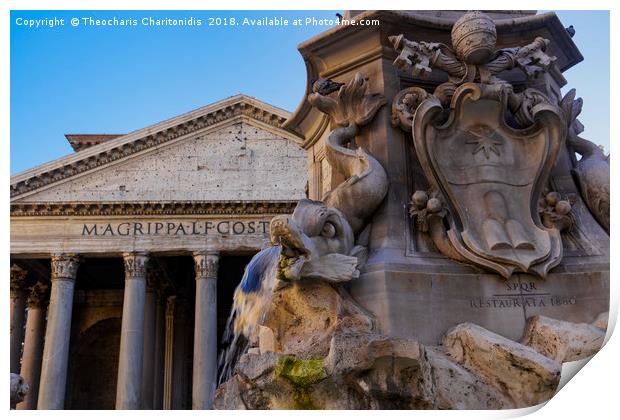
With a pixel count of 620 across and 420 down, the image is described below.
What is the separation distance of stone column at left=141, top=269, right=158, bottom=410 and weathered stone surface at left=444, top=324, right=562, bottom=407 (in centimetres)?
2027

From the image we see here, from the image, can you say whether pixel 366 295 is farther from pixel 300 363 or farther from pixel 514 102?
pixel 514 102

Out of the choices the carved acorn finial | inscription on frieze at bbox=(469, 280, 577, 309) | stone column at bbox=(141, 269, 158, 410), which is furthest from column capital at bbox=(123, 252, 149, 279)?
inscription on frieze at bbox=(469, 280, 577, 309)

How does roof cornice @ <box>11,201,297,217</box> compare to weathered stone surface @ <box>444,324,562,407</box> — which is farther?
roof cornice @ <box>11,201,297,217</box>

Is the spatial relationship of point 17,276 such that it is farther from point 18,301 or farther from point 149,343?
point 149,343

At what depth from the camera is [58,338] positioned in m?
19.8

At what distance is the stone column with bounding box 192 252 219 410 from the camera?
63.6 ft

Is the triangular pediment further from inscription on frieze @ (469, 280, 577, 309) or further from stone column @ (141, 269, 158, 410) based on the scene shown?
inscription on frieze @ (469, 280, 577, 309)

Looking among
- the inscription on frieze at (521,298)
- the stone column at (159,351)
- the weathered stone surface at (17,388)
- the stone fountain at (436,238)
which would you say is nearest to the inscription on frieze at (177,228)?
the stone column at (159,351)

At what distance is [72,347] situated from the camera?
27.6m

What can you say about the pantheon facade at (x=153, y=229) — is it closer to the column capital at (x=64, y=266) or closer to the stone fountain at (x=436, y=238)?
the column capital at (x=64, y=266)

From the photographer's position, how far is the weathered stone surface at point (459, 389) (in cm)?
257

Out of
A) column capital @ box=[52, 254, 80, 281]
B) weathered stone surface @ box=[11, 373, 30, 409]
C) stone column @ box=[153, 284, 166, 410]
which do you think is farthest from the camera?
stone column @ box=[153, 284, 166, 410]

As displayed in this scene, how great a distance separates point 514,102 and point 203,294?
58.6ft

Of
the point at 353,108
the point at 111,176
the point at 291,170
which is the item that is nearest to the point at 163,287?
the point at 111,176
